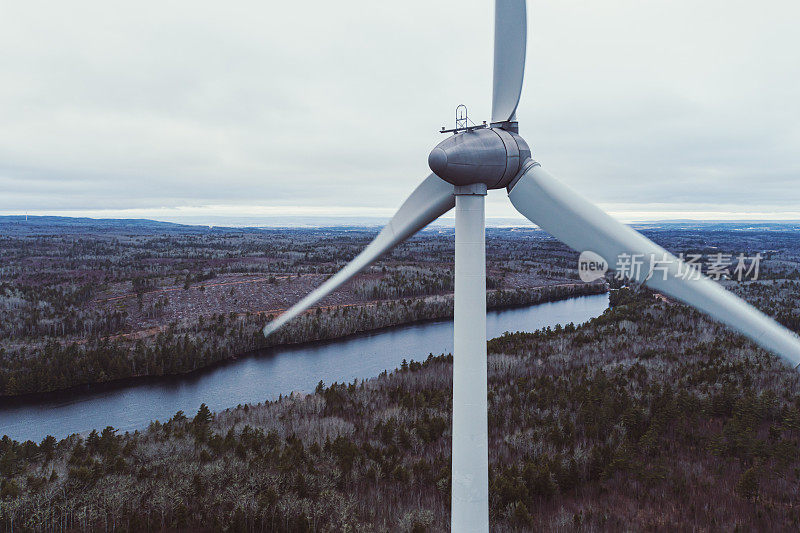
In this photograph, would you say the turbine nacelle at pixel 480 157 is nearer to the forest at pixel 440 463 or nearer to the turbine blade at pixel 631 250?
the turbine blade at pixel 631 250

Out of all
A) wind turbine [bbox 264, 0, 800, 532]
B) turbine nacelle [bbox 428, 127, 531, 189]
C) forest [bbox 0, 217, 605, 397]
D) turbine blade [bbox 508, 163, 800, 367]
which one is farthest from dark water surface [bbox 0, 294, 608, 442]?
turbine blade [bbox 508, 163, 800, 367]

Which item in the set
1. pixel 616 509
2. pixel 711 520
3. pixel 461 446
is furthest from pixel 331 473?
pixel 711 520

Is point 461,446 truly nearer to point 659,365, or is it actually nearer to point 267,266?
point 659,365

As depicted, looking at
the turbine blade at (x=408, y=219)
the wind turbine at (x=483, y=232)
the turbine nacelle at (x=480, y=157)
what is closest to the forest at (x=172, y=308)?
the turbine blade at (x=408, y=219)

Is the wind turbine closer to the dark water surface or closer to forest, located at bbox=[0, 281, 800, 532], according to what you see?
forest, located at bbox=[0, 281, 800, 532]

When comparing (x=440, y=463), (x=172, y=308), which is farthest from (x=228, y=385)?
(x=440, y=463)
